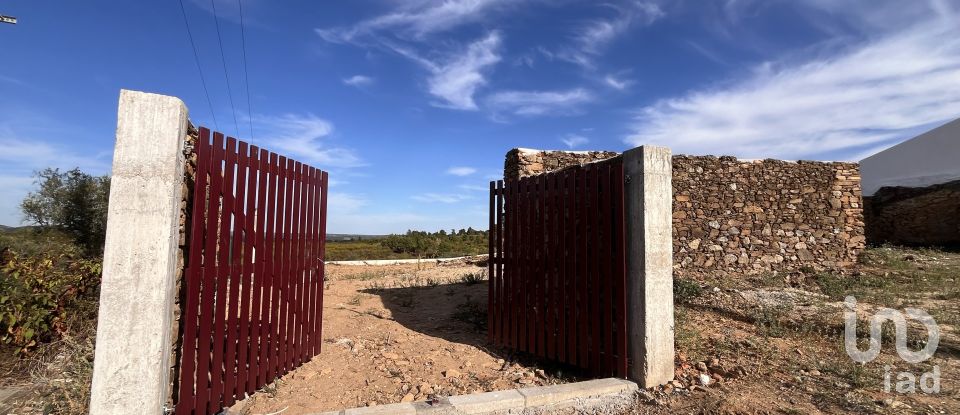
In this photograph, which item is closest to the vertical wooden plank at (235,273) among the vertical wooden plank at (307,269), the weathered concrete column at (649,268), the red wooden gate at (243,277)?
the red wooden gate at (243,277)

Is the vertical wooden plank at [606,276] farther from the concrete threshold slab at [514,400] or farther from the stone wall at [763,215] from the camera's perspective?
the stone wall at [763,215]

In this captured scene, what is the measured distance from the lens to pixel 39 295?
4.46m

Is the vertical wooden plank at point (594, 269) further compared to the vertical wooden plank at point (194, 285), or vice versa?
the vertical wooden plank at point (594, 269)

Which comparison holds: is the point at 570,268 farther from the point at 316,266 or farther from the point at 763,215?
the point at 763,215

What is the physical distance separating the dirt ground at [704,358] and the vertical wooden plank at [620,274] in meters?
0.35

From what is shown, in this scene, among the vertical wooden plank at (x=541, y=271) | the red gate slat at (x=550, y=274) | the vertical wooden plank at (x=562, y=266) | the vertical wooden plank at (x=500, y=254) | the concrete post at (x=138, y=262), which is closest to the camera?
the concrete post at (x=138, y=262)

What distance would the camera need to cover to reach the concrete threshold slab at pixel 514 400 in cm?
341

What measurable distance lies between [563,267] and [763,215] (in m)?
7.54

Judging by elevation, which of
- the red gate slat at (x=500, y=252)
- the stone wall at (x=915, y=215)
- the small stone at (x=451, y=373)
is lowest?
the small stone at (x=451, y=373)

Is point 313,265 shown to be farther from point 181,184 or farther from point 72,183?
point 72,183

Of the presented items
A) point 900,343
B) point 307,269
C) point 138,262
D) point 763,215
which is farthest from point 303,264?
point 763,215

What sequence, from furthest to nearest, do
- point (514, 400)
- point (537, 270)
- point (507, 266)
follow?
point (507, 266) < point (537, 270) < point (514, 400)

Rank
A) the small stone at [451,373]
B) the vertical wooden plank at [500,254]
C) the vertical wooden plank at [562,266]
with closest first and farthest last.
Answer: the small stone at [451,373] → the vertical wooden plank at [562,266] → the vertical wooden plank at [500,254]

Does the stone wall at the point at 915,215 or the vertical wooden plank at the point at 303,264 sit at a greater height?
the stone wall at the point at 915,215
